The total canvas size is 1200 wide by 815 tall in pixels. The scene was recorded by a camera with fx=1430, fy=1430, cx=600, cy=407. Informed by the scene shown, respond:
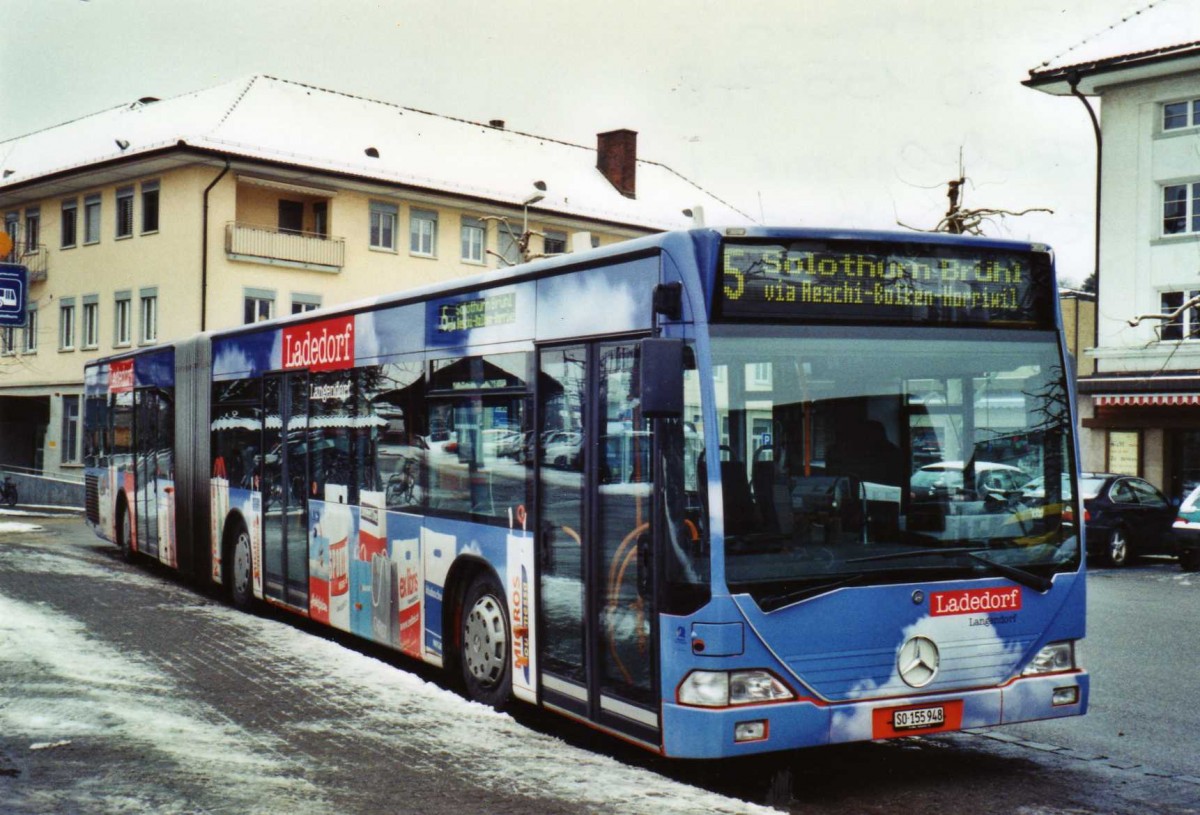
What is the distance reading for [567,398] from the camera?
8.05 m

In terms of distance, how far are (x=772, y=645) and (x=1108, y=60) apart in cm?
3123

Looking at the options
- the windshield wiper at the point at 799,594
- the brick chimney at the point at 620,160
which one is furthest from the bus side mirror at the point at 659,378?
the brick chimney at the point at 620,160

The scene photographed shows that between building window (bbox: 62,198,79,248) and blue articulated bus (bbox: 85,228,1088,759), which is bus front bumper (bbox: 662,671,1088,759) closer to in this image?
blue articulated bus (bbox: 85,228,1088,759)

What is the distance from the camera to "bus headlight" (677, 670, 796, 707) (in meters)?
6.70

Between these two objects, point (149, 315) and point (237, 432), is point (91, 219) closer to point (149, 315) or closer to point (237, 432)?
point (149, 315)

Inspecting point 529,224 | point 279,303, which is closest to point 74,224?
point 279,303

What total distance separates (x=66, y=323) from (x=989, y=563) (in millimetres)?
45331

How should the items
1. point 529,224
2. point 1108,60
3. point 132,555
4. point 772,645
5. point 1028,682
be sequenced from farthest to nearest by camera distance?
point 529,224, point 1108,60, point 132,555, point 1028,682, point 772,645

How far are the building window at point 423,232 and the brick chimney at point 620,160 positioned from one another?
1017 centimetres

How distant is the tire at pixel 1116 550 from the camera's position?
24016 millimetres

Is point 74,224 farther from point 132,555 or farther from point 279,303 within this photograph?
point 132,555

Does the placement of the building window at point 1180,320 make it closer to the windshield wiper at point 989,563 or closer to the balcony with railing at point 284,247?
the balcony with railing at point 284,247

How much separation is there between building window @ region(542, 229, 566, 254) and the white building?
66.2 feet

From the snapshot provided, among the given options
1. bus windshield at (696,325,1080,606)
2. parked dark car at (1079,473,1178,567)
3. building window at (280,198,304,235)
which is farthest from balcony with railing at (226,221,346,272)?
bus windshield at (696,325,1080,606)
